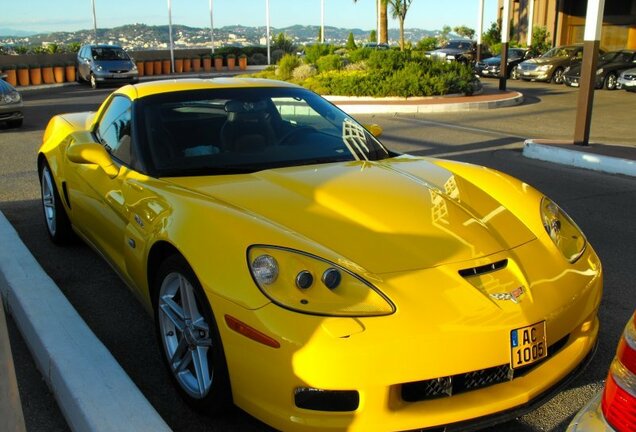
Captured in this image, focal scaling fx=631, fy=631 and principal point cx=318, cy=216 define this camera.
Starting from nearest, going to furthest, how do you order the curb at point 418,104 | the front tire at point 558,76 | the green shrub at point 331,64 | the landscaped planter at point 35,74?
the curb at point 418,104
the green shrub at point 331,64
the front tire at point 558,76
the landscaped planter at point 35,74

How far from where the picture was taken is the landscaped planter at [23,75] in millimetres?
26031

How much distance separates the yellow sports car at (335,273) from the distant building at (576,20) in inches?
1555

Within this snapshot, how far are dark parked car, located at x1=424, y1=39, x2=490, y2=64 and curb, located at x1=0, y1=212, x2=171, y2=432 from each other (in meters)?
30.9

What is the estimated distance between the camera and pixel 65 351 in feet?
10.2

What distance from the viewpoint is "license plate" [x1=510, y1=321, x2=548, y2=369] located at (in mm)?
2426

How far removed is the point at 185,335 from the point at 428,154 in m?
7.35

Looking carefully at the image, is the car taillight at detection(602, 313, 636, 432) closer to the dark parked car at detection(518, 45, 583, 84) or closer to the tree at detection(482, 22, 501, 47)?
the dark parked car at detection(518, 45, 583, 84)

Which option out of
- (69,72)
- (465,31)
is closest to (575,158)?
(69,72)

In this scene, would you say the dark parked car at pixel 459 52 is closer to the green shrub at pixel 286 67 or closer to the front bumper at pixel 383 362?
the green shrub at pixel 286 67

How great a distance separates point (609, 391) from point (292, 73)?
21.7 metres

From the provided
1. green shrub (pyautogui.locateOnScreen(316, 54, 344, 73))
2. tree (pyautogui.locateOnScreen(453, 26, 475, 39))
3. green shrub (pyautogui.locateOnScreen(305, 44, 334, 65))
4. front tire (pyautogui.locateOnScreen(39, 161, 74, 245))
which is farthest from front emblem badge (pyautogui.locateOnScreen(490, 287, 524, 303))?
tree (pyautogui.locateOnScreen(453, 26, 475, 39))

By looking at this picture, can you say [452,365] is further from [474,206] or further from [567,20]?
[567,20]

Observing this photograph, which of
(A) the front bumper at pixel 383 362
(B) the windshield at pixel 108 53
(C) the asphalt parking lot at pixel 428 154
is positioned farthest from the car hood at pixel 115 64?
(A) the front bumper at pixel 383 362

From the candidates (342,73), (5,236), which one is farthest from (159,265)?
(342,73)
